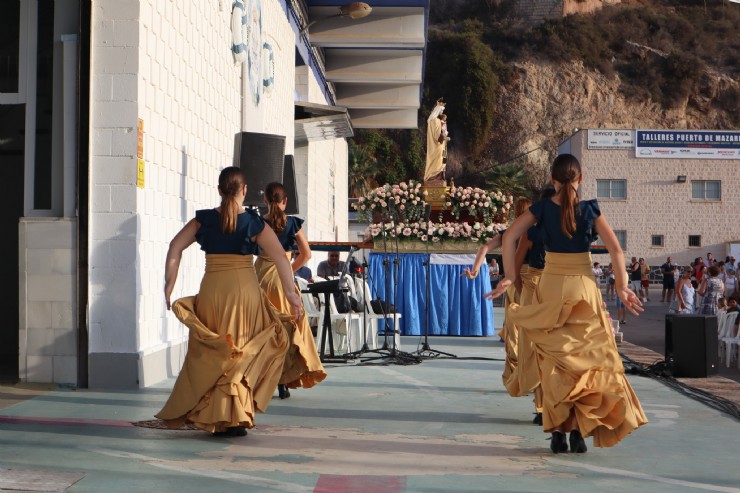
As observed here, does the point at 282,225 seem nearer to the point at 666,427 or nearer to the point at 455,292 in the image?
the point at 666,427

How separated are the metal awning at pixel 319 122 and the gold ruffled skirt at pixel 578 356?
1321 centimetres

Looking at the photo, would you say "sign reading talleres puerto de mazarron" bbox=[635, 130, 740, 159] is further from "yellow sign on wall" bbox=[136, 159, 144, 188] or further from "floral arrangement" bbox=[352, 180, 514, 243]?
"yellow sign on wall" bbox=[136, 159, 144, 188]

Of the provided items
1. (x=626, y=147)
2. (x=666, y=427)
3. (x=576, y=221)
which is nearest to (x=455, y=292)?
(x=666, y=427)

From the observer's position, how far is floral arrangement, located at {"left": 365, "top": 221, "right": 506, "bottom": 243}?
16.6 m

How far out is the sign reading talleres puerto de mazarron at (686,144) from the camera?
57281 millimetres

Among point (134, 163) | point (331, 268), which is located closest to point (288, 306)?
point (134, 163)

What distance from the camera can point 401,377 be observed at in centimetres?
1067

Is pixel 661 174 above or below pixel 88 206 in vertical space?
above

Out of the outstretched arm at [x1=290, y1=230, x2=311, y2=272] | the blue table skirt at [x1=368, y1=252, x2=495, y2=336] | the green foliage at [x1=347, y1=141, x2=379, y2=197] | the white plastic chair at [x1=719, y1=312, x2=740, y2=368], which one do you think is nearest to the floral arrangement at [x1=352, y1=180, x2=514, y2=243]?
the blue table skirt at [x1=368, y1=252, x2=495, y2=336]

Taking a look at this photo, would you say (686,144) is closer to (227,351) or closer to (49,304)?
(49,304)

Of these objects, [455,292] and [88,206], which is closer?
[88,206]

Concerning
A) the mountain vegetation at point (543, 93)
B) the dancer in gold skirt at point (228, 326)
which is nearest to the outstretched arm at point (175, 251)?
the dancer in gold skirt at point (228, 326)

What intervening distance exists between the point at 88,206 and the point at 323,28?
1653cm

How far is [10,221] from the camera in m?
12.1
